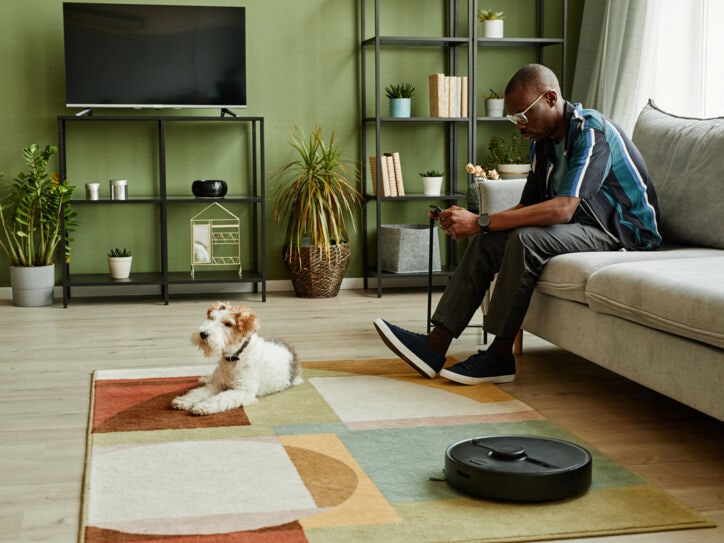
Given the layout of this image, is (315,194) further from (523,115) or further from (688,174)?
(688,174)

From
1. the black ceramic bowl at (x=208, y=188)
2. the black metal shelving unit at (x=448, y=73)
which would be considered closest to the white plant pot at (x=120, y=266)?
the black ceramic bowl at (x=208, y=188)

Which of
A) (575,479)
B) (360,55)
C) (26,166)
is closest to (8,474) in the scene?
(575,479)

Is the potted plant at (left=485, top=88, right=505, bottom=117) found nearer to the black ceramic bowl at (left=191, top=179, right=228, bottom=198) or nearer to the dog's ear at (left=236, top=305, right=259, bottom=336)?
the black ceramic bowl at (left=191, top=179, right=228, bottom=198)

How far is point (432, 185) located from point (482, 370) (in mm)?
2441

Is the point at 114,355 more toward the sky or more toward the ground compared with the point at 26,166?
more toward the ground

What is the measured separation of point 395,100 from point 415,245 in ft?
2.64

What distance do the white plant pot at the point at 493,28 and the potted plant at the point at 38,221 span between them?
2.40 meters

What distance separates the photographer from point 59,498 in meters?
2.02

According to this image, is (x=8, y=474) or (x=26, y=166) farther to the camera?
(x=26, y=166)

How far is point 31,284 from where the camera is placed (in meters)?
Answer: 4.81

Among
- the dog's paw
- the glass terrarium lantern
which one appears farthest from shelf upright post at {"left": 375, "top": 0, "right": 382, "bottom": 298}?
the dog's paw

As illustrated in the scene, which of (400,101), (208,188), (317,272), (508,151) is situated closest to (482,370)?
(317,272)

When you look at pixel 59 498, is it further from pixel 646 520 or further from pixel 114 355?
pixel 114 355

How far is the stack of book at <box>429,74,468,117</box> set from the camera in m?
5.18
